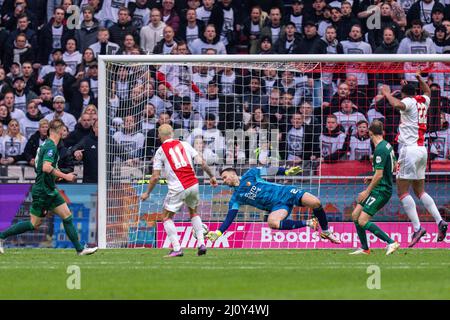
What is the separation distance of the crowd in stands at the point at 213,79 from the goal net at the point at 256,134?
30 mm

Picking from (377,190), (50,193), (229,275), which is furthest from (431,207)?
(50,193)

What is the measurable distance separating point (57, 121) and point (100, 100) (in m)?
2.52

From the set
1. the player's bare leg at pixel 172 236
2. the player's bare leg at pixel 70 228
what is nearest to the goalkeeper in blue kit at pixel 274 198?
the player's bare leg at pixel 172 236

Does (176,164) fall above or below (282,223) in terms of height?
above

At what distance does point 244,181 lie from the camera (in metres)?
18.6

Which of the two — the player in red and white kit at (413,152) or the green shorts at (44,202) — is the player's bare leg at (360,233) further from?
the green shorts at (44,202)

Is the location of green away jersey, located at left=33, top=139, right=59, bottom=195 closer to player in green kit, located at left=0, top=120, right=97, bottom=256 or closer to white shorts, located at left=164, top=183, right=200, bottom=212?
player in green kit, located at left=0, top=120, right=97, bottom=256

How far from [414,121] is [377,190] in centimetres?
147

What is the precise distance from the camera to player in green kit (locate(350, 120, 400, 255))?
17.3m

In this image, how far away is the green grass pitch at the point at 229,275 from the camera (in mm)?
11820

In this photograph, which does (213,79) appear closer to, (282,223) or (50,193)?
(282,223)

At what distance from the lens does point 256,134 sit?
21.2 metres
